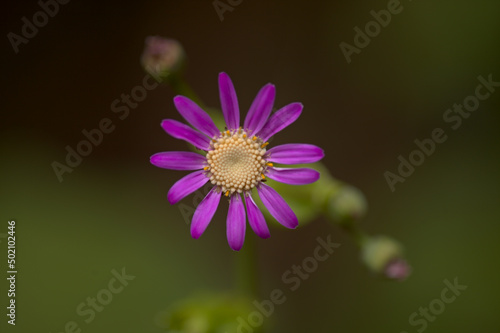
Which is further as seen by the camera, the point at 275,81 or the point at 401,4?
the point at 275,81

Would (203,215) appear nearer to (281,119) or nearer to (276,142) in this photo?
(281,119)

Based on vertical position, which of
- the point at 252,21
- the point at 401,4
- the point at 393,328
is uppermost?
the point at 252,21

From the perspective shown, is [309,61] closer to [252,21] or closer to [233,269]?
[252,21]

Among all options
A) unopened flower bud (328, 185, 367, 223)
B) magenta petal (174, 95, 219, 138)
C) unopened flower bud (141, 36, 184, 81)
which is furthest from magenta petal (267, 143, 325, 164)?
unopened flower bud (141, 36, 184, 81)

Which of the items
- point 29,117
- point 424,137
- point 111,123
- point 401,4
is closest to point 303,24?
point 401,4

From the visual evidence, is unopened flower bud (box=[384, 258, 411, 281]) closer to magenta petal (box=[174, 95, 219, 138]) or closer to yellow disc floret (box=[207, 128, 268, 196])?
yellow disc floret (box=[207, 128, 268, 196])

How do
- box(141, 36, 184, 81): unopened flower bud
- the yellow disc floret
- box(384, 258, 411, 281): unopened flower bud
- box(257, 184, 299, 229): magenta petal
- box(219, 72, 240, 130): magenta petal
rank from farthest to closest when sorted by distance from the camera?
box(384, 258, 411, 281): unopened flower bud → box(141, 36, 184, 81): unopened flower bud → the yellow disc floret → box(257, 184, 299, 229): magenta petal → box(219, 72, 240, 130): magenta petal
